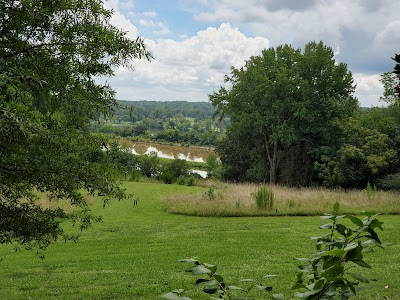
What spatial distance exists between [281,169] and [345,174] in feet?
24.9

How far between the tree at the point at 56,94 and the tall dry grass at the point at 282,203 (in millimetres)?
11446

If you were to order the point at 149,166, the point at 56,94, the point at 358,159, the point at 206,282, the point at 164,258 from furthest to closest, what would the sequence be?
the point at 149,166 < the point at 358,159 < the point at 164,258 < the point at 56,94 < the point at 206,282

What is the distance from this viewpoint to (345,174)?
25250 millimetres

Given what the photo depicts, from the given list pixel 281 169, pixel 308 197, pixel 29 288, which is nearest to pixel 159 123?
pixel 281 169

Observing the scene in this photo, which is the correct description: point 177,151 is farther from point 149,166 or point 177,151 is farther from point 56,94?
point 56,94

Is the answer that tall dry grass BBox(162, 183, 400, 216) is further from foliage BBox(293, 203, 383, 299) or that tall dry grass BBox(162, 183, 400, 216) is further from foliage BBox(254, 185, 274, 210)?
foliage BBox(293, 203, 383, 299)

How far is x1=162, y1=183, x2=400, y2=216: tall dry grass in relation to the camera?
1553 cm

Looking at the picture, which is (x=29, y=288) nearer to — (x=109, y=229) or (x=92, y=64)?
(x=92, y=64)

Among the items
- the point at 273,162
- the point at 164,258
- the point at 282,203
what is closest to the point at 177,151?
the point at 273,162

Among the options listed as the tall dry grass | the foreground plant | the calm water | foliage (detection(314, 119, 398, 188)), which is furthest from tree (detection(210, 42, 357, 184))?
the calm water

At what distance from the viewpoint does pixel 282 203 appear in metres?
16.4

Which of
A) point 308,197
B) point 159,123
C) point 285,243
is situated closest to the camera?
point 285,243

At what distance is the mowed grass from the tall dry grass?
3.04ft

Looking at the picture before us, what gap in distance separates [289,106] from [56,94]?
27373 millimetres
